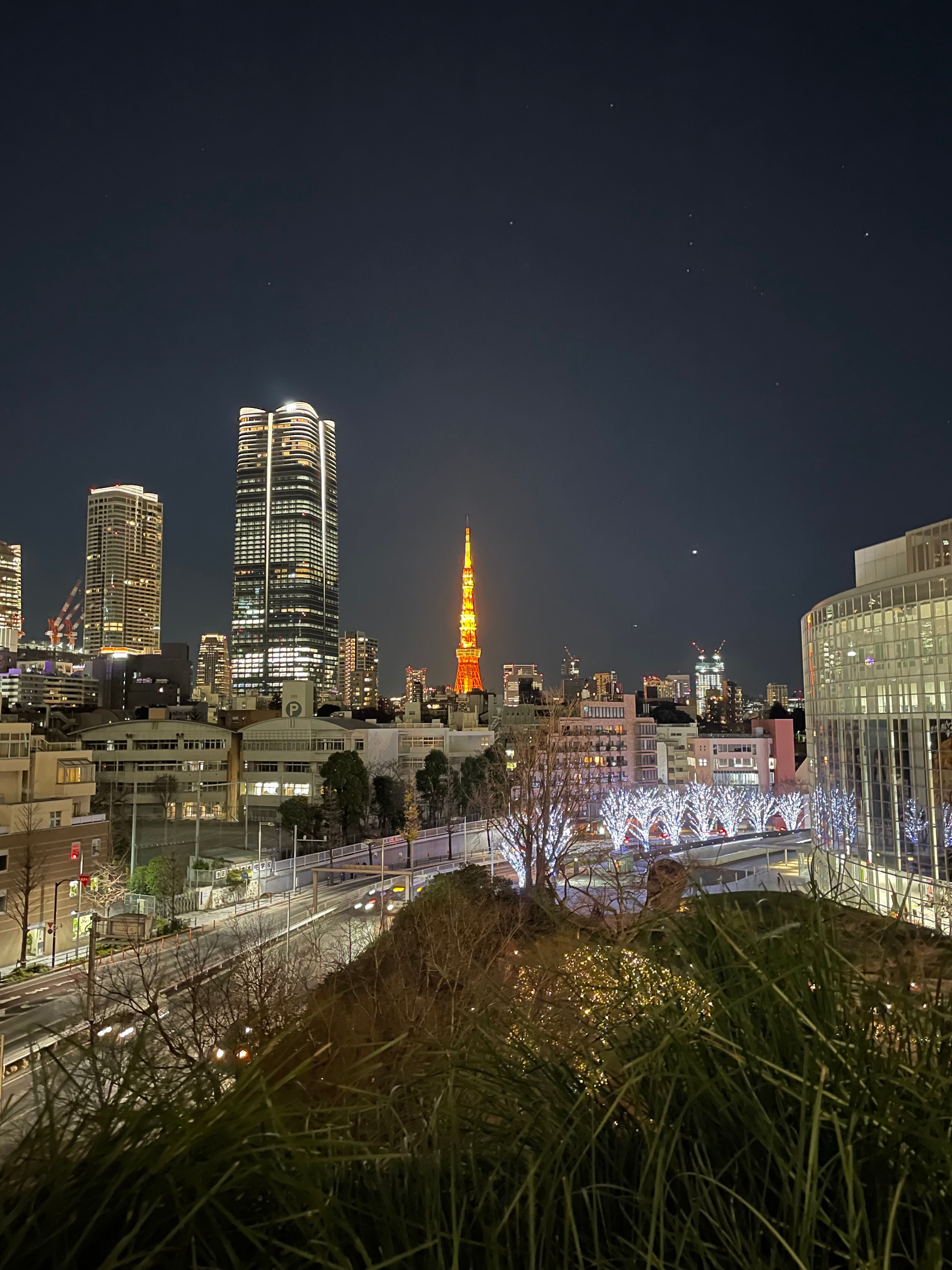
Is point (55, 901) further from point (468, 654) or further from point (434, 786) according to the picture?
point (468, 654)

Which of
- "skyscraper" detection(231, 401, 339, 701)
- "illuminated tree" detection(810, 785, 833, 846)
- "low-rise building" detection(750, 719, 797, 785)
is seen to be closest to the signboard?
"illuminated tree" detection(810, 785, 833, 846)

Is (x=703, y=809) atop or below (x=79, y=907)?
below

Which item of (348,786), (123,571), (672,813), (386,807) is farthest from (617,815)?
(123,571)

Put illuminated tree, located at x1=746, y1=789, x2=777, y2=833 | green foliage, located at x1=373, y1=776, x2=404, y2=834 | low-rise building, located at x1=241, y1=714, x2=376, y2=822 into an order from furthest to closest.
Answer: low-rise building, located at x1=241, y1=714, x2=376, y2=822, illuminated tree, located at x1=746, y1=789, x2=777, y2=833, green foliage, located at x1=373, y1=776, x2=404, y2=834

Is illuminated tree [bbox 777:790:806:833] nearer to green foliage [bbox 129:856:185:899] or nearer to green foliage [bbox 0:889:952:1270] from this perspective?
green foliage [bbox 129:856:185:899]

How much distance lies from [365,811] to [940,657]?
86.7ft

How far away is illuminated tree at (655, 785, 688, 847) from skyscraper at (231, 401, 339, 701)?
9587 cm

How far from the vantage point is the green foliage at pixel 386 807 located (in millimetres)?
39188

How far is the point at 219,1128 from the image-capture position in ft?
4.02

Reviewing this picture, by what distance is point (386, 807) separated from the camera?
3916 centimetres

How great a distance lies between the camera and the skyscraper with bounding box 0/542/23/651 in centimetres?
17112

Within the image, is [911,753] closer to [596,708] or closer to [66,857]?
[66,857]

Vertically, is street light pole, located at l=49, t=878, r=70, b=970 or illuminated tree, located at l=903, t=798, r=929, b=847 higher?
illuminated tree, located at l=903, t=798, r=929, b=847

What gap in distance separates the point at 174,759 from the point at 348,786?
48.5 feet
